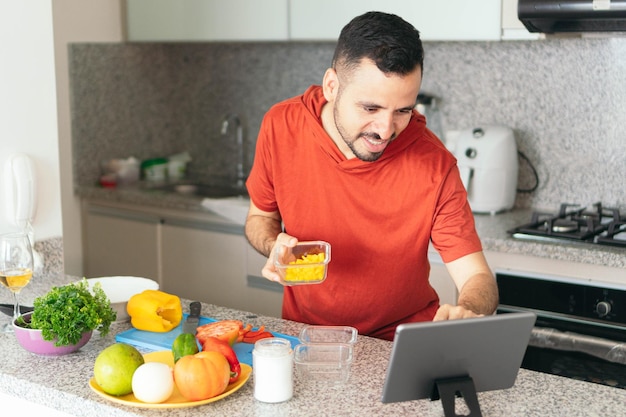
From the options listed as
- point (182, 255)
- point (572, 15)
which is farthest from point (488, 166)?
point (182, 255)

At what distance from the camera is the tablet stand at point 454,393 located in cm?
143

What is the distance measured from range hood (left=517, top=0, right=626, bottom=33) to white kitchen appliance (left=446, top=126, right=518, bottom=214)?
0.49 metres

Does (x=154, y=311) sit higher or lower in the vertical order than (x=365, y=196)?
lower

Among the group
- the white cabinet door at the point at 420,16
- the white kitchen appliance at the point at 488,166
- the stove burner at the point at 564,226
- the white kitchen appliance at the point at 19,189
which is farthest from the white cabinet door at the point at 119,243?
the stove burner at the point at 564,226

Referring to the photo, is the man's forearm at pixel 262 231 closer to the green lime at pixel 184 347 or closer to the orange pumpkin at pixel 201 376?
the green lime at pixel 184 347

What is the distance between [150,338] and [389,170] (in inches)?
27.6

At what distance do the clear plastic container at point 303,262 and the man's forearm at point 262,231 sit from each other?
327 mm

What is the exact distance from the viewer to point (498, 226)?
3016 millimetres

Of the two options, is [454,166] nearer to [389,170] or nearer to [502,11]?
[389,170]

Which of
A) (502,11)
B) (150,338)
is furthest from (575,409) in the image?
(502,11)

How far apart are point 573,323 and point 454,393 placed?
4.65 feet

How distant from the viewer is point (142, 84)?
160 inches

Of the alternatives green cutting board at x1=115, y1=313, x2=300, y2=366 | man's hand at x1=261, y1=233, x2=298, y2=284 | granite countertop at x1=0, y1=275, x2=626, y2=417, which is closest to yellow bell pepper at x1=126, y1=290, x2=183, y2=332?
green cutting board at x1=115, y1=313, x2=300, y2=366

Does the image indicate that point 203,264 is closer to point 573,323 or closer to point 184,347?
Result: point 573,323
